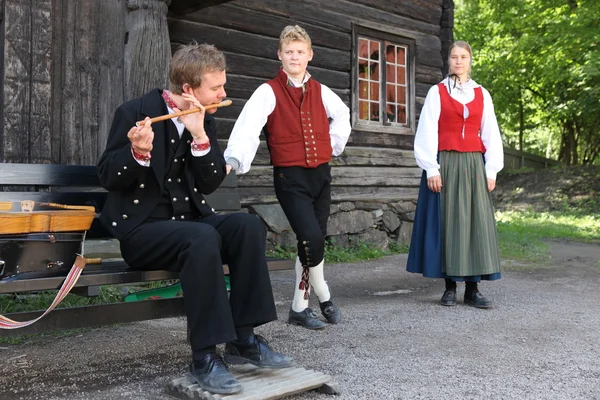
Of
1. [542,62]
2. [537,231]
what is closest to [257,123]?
[537,231]

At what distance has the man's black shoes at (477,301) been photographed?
490 centimetres

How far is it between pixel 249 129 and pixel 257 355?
1500 millimetres

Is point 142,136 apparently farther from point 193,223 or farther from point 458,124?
point 458,124

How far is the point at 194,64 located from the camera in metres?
2.90

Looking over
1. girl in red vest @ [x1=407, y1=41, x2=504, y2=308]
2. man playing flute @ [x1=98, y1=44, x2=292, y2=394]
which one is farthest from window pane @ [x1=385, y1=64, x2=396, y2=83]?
man playing flute @ [x1=98, y1=44, x2=292, y2=394]

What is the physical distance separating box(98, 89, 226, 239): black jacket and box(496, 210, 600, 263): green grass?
19.4 ft

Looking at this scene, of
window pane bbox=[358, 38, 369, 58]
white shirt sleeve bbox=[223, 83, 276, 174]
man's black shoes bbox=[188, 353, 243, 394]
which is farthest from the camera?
window pane bbox=[358, 38, 369, 58]

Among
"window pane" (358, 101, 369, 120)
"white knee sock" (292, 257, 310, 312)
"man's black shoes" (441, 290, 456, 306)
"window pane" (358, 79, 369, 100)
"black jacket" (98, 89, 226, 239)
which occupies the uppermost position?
"window pane" (358, 79, 369, 100)

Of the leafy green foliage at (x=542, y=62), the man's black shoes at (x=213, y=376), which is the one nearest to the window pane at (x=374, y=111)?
the man's black shoes at (x=213, y=376)

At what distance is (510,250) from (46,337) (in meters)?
6.49

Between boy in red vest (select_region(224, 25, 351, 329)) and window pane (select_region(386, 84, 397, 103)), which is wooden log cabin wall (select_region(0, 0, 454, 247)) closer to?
window pane (select_region(386, 84, 397, 103))

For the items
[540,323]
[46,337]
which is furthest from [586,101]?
[46,337]

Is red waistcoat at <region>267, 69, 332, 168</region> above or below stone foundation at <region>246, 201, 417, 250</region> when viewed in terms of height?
above

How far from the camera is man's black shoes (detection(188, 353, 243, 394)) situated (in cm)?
259
